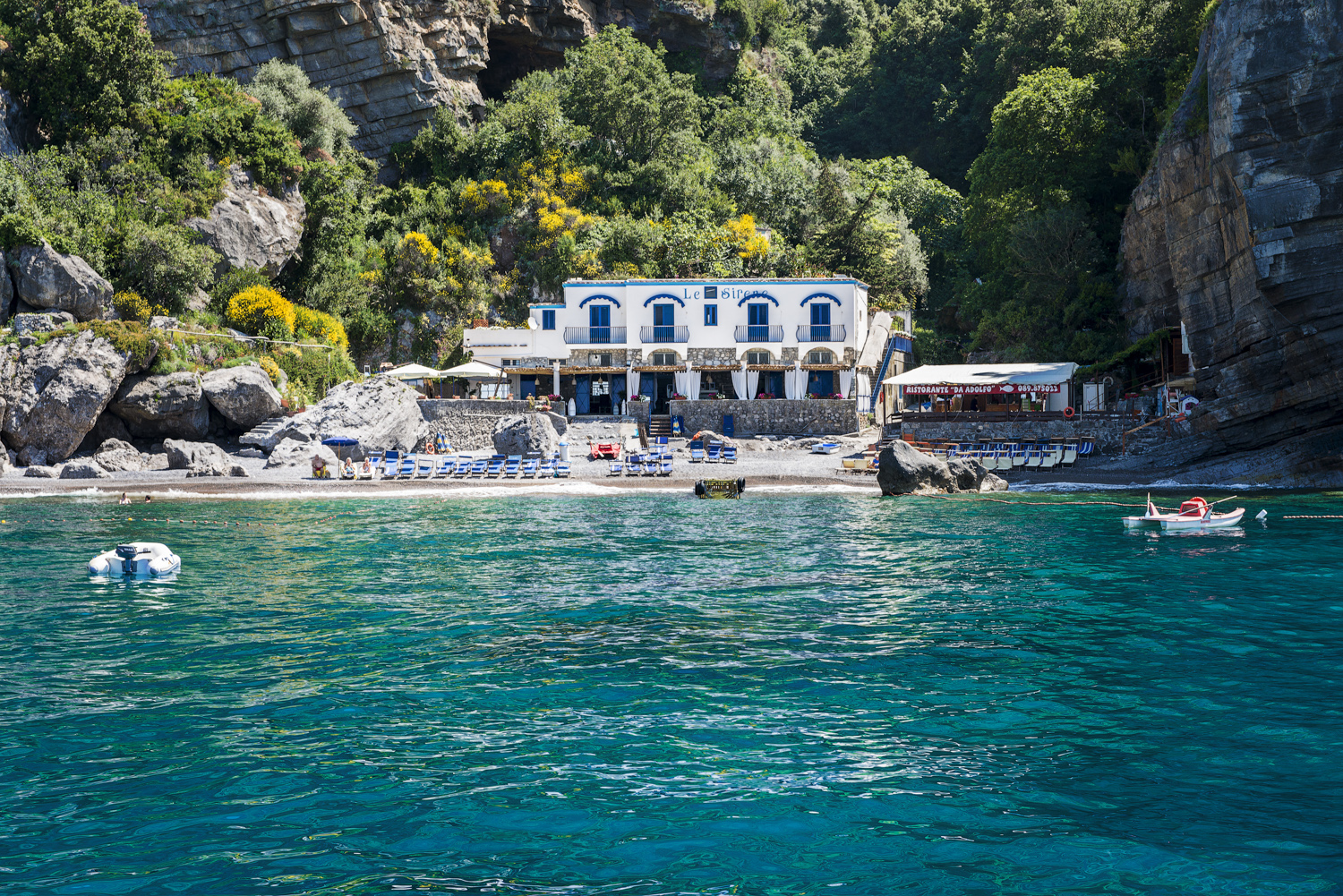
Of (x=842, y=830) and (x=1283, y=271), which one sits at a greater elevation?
(x=1283, y=271)

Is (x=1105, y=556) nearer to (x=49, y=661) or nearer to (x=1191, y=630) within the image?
(x=1191, y=630)

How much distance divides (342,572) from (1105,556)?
14.6 metres

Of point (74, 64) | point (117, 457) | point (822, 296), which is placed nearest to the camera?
point (117, 457)

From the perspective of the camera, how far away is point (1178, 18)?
42.5 meters

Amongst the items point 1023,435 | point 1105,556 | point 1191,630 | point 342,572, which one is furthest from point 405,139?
point 1191,630

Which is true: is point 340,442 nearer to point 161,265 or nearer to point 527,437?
point 527,437

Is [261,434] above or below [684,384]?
below

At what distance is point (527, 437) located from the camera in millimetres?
38125

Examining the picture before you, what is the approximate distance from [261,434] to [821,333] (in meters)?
26.0

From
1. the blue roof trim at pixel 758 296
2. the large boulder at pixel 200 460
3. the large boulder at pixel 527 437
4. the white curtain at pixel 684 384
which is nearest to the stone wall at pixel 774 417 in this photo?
the white curtain at pixel 684 384

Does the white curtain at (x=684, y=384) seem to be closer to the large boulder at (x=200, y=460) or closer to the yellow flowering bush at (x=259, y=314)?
the yellow flowering bush at (x=259, y=314)

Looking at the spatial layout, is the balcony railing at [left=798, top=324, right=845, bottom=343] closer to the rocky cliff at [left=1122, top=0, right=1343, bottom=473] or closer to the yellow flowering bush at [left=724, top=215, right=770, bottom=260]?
the yellow flowering bush at [left=724, top=215, right=770, bottom=260]

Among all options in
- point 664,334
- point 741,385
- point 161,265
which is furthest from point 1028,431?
point 161,265

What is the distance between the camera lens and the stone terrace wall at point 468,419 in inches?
1646
